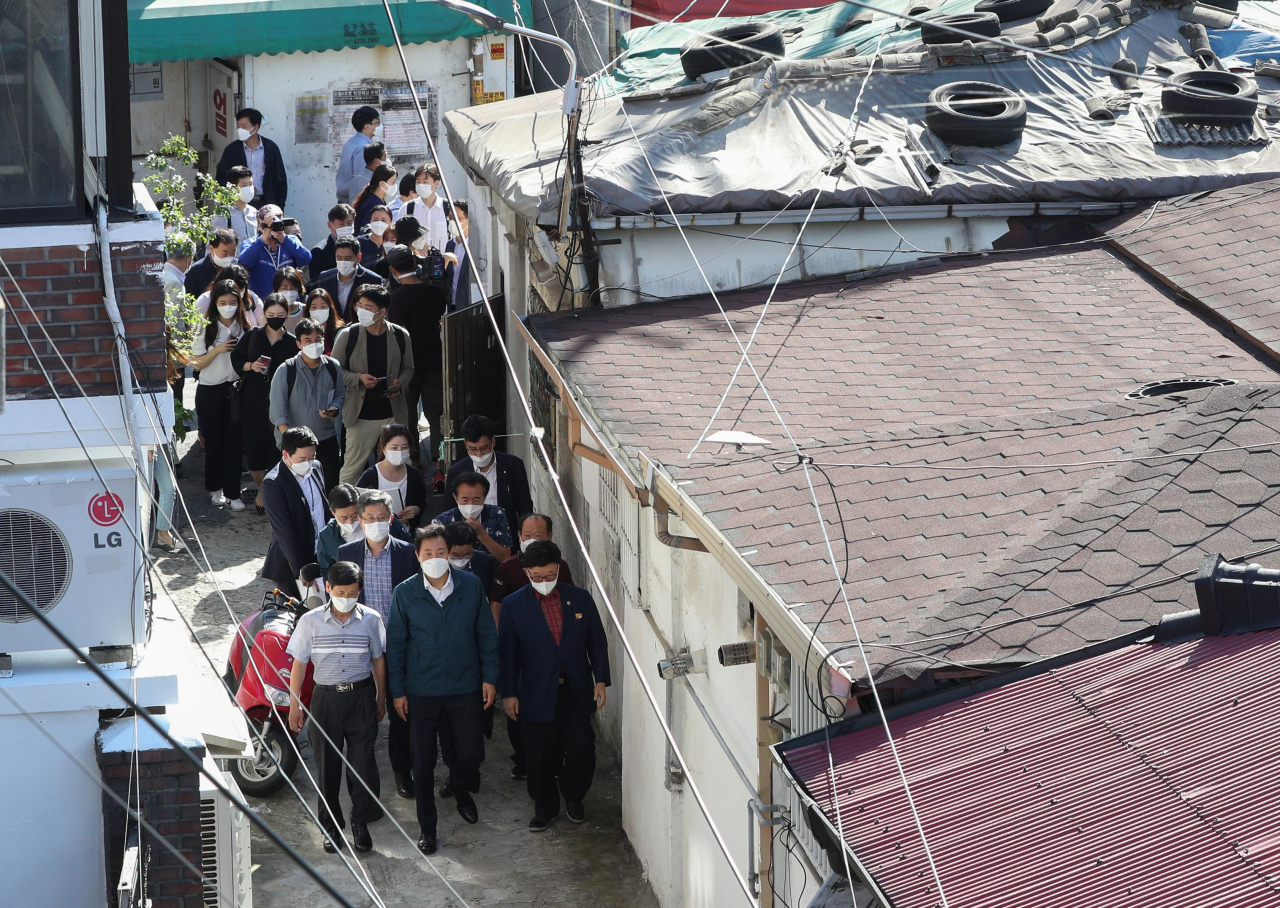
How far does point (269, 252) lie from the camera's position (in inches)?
556

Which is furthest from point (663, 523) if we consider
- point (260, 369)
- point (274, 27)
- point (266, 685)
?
point (274, 27)

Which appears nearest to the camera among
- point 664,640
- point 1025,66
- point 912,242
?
point 664,640

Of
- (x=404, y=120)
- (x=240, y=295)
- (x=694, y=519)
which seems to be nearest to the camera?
(x=694, y=519)

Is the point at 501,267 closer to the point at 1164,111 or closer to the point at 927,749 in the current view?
the point at 1164,111

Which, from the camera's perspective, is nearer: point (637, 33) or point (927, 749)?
point (927, 749)

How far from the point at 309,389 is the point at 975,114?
508 centimetres

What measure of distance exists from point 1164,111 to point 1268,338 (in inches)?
126

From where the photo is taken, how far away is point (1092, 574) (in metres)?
5.13

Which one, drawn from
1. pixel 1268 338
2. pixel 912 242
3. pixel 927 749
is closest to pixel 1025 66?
pixel 912 242

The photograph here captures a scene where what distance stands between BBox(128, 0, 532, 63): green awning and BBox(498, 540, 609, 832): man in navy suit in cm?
1147

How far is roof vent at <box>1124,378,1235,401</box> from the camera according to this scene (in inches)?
273

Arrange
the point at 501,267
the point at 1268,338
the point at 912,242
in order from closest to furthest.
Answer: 1. the point at 1268,338
2. the point at 912,242
3. the point at 501,267

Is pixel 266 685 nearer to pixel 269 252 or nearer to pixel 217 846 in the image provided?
pixel 217 846

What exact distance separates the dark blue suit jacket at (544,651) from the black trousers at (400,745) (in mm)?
665
